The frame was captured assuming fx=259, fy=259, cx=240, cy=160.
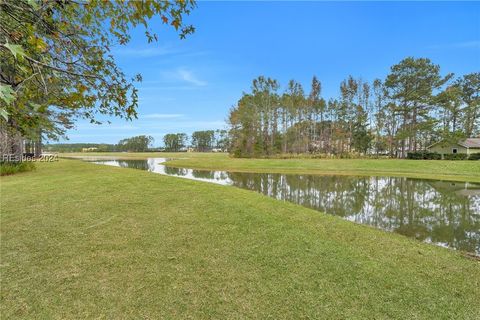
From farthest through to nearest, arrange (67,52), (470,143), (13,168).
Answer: (470,143) → (13,168) → (67,52)

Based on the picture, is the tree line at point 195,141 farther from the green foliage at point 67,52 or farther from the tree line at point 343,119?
the green foliage at point 67,52

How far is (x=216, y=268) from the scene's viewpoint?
11.9 feet

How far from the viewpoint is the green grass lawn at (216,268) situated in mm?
2807

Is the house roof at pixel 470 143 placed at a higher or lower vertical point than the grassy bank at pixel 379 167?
higher

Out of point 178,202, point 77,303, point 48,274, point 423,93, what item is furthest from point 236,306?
point 423,93

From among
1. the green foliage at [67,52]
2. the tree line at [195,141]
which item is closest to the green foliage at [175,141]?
the tree line at [195,141]

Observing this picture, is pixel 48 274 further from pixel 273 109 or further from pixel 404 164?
pixel 273 109

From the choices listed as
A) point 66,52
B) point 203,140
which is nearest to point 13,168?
point 66,52

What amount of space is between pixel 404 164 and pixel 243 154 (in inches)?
925

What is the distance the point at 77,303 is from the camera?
2.84 m

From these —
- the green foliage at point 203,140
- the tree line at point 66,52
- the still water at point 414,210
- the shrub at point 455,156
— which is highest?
the green foliage at point 203,140

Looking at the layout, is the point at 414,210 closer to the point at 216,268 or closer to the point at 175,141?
the point at 216,268

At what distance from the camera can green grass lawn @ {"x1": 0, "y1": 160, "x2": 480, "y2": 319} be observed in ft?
9.21

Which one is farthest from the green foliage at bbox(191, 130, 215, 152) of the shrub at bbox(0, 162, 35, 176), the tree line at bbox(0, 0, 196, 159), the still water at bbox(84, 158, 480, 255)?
the tree line at bbox(0, 0, 196, 159)
